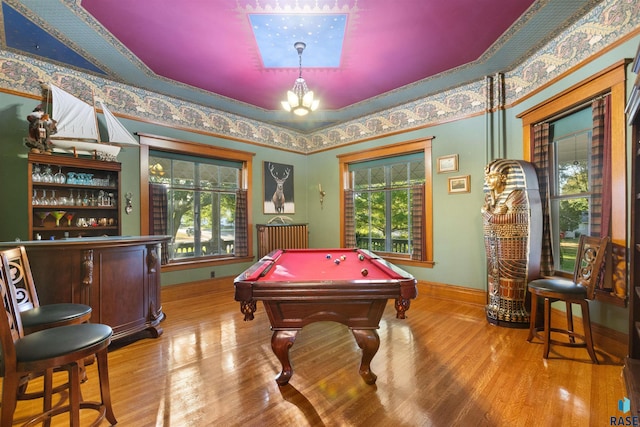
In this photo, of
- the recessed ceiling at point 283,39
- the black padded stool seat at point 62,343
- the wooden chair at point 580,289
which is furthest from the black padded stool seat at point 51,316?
the wooden chair at point 580,289

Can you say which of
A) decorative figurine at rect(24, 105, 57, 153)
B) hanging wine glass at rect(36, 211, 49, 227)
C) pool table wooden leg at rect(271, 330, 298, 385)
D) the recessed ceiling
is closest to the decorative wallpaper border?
the recessed ceiling

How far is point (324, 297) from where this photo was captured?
183 cm

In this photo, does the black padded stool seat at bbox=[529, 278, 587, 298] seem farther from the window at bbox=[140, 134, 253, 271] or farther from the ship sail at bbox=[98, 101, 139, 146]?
the ship sail at bbox=[98, 101, 139, 146]

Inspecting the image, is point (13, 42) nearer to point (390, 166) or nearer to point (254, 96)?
point (254, 96)

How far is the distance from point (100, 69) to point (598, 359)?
20.8 feet

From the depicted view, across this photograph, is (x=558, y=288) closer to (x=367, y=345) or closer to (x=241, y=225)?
(x=367, y=345)

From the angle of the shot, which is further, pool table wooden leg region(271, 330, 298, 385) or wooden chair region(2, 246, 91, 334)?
pool table wooden leg region(271, 330, 298, 385)

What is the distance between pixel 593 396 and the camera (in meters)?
1.95

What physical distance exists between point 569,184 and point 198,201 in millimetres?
5401

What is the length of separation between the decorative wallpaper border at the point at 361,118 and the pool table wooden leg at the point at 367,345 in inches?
135

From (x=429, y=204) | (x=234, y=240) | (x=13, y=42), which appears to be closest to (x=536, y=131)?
(x=429, y=204)

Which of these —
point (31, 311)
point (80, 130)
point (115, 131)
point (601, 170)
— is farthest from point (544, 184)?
point (80, 130)

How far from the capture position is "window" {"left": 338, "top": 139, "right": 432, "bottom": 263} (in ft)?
15.6

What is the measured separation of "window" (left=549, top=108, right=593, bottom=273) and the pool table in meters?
2.55
